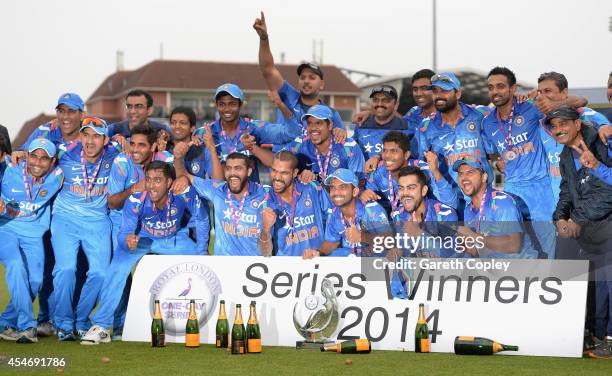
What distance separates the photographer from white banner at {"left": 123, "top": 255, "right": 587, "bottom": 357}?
8.32 meters

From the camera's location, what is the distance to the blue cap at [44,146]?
1034 centimetres

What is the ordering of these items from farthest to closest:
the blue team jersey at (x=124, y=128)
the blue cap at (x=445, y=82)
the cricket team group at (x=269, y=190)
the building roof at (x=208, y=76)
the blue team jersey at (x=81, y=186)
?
the building roof at (x=208, y=76) < the blue team jersey at (x=124, y=128) < the blue team jersey at (x=81, y=186) < the blue cap at (x=445, y=82) < the cricket team group at (x=269, y=190)

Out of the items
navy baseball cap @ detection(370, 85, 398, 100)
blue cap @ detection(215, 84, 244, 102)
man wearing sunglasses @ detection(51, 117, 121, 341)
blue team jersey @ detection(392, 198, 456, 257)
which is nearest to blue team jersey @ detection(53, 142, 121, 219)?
man wearing sunglasses @ detection(51, 117, 121, 341)

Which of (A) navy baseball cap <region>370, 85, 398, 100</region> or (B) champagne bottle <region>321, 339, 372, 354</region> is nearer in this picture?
(B) champagne bottle <region>321, 339, 372, 354</region>

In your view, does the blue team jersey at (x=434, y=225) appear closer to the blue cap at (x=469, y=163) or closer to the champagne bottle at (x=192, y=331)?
the blue cap at (x=469, y=163)

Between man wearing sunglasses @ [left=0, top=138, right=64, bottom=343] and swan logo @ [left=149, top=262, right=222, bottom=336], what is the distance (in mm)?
1651

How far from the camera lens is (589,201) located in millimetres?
8719

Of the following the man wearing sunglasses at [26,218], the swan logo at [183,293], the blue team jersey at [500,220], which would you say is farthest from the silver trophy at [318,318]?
the man wearing sunglasses at [26,218]

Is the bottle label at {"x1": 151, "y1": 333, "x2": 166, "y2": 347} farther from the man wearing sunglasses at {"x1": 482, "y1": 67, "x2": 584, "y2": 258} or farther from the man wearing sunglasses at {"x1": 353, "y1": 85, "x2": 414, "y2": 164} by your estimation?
the man wearing sunglasses at {"x1": 482, "y1": 67, "x2": 584, "y2": 258}

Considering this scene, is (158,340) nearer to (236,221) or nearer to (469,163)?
(236,221)

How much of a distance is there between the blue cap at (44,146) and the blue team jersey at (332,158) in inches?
111

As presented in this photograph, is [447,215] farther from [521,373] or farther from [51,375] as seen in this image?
[51,375]

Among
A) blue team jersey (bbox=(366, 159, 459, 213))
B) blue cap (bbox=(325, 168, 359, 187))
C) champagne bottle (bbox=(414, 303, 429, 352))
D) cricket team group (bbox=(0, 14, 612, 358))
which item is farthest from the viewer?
blue team jersey (bbox=(366, 159, 459, 213))

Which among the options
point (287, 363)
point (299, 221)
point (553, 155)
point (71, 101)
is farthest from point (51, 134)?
point (553, 155)
